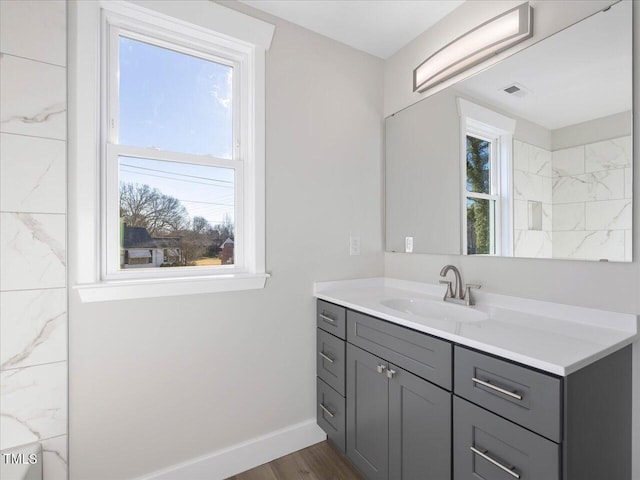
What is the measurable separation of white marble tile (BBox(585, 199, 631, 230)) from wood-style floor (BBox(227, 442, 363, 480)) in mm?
1618

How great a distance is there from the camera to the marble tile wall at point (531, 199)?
4.50 ft

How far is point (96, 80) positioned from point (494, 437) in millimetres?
2064

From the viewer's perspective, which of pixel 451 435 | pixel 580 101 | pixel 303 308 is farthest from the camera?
pixel 303 308

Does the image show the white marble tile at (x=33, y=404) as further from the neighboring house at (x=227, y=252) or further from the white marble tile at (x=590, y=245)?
the white marble tile at (x=590, y=245)

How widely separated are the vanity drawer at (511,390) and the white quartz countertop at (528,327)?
3 cm

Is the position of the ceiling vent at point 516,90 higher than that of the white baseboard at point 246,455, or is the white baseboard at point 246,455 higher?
the ceiling vent at point 516,90

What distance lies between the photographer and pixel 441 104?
1807mm

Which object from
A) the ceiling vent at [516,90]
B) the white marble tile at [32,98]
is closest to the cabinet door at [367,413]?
the ceiling vent at [516,90]

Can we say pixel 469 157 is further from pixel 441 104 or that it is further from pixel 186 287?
pixel 186 287

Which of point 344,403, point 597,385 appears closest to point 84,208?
point 344,403

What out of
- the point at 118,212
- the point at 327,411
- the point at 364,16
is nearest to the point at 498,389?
the point at 327,411

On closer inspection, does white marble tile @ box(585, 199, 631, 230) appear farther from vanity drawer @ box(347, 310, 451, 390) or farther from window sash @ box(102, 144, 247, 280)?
window sash @ box(102, 144, 247, 280)

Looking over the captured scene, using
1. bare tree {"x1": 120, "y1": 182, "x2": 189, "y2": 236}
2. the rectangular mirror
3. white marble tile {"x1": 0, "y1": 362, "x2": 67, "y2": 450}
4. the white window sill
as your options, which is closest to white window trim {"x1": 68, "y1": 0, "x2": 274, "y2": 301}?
the white window sill

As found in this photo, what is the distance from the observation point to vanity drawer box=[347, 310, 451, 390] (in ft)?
3.84
